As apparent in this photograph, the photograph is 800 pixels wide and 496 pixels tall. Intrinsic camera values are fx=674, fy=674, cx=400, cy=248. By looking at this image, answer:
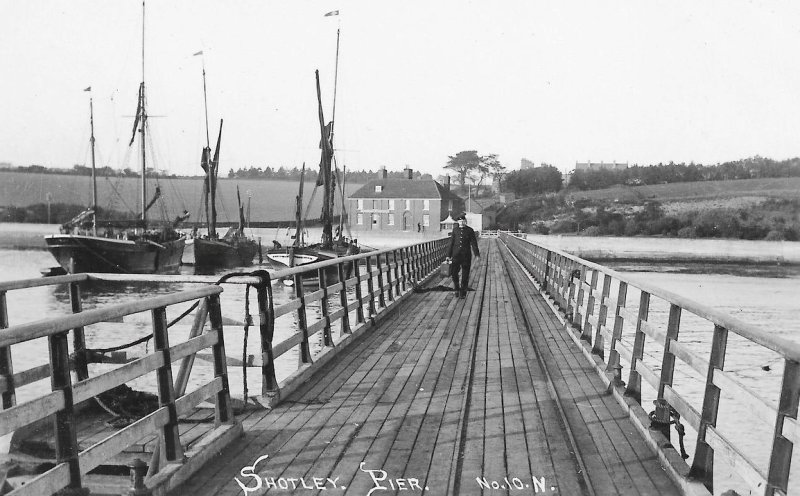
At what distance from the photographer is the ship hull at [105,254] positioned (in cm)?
4694

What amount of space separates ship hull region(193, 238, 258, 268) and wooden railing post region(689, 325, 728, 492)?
187 feet

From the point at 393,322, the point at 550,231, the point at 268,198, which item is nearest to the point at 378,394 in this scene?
the point at 393,322

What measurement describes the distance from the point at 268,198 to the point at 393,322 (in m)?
102

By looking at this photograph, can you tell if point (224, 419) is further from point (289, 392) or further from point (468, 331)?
point (468, 331)

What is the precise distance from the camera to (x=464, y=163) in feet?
508

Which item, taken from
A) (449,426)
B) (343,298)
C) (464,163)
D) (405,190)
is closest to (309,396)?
(449,426)

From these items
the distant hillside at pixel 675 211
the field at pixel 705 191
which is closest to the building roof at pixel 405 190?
the distant hillside at pixel 675 211

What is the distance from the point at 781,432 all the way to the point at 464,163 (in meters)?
154

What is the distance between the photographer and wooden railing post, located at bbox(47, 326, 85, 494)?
318cm

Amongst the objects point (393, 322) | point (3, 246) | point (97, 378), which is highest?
point (97, 378)

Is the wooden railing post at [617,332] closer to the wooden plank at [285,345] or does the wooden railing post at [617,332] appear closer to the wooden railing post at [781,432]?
the wooden plank at [285,345]

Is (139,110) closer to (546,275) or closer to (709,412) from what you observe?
(546,275)

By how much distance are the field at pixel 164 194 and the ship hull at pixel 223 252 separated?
4.29 meters

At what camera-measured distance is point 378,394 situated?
21.8 ft
